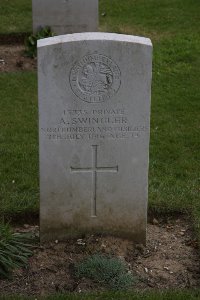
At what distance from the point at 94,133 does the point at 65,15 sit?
5.95 meters

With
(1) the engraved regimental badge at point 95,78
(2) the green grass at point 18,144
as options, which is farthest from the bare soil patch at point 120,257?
(1) the engraved regimental badge at point 95,78

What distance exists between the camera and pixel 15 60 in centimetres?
1061

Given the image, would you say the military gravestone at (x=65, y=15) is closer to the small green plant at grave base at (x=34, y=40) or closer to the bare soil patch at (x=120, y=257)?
the small green plant at grave base at (x=34, y=40)

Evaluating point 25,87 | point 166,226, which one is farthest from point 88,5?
point 166,226

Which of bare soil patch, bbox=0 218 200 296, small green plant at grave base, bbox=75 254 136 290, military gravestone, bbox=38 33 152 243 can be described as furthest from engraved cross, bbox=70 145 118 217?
small green plant at grave base, bbox=75 254 136 290

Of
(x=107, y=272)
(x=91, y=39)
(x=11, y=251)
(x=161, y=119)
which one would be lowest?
(x=107, y=272)

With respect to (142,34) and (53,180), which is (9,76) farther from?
(53,180)

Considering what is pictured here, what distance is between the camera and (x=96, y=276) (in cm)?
513

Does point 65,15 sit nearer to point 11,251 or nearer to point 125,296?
point 11,251

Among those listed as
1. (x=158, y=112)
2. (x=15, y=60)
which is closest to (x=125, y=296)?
(x=158, y=112)

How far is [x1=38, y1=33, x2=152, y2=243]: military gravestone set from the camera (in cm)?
509

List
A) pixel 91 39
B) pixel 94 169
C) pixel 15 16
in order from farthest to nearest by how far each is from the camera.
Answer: pixel 15 16 → pixel 94 169 → pixel 91 39

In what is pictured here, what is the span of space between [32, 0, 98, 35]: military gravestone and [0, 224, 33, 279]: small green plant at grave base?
19.7 ft

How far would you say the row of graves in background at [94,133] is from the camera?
201 inches
